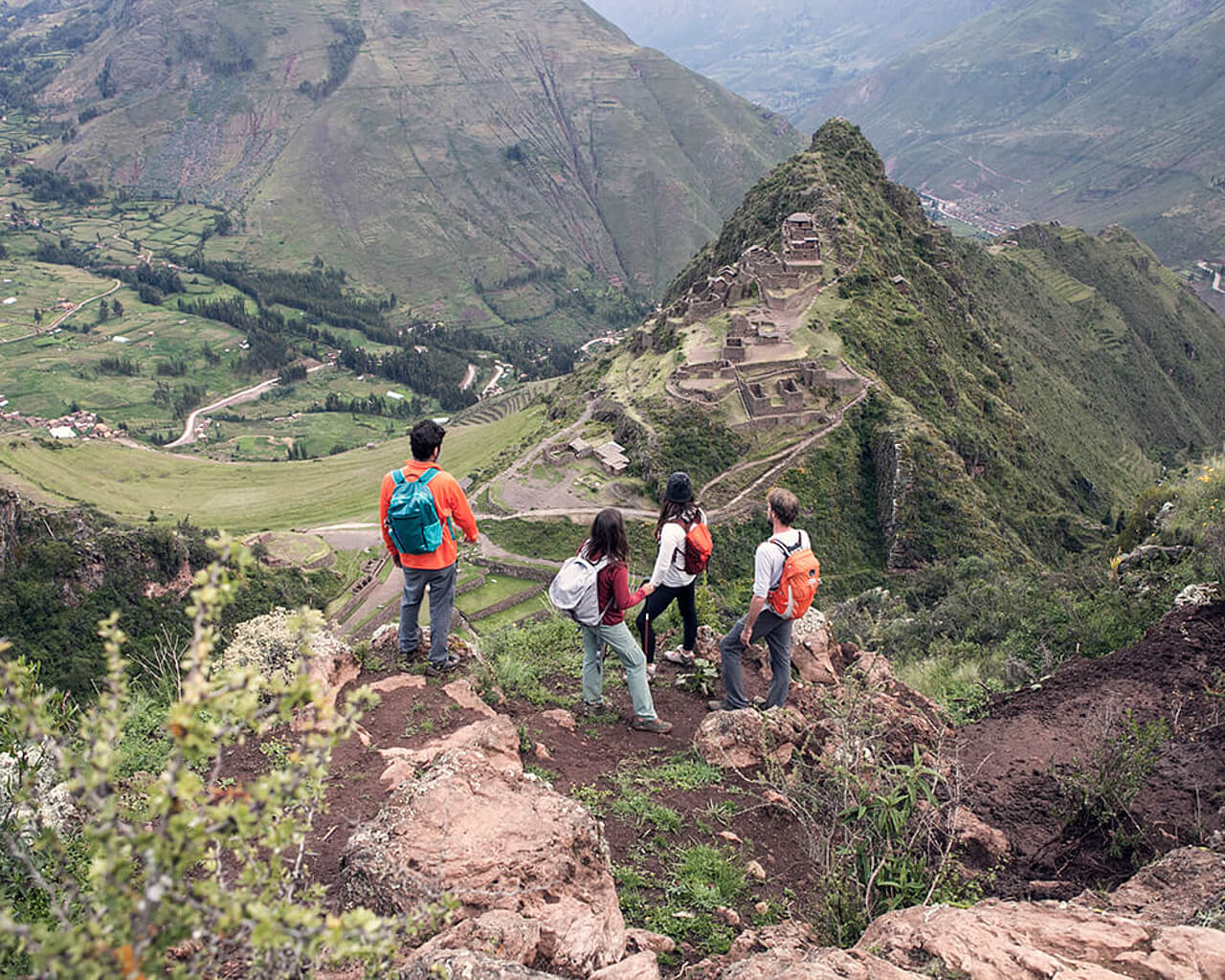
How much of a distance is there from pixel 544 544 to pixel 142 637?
20.1 metres

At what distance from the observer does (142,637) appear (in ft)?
104

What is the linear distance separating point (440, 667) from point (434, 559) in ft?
4.27

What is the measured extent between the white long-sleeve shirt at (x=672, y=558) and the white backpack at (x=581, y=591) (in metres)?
1.10

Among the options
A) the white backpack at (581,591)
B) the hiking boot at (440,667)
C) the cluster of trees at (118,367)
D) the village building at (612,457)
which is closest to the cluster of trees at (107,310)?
the cluster of trees at (118,367)

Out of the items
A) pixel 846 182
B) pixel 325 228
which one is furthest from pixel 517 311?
pixel 846 182

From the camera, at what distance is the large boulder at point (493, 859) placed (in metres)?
4.95

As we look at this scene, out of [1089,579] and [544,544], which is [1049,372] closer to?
[544,544]

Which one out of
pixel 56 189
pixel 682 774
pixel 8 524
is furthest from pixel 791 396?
pixel 56 189

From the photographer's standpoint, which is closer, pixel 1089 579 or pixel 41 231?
pixel 1089 579

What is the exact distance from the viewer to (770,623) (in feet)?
29.8

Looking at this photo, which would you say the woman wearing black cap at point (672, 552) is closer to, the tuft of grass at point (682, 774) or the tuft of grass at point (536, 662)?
the tuft of grass at point (536, 662)

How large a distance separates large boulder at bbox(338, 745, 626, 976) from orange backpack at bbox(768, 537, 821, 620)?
3.60 m

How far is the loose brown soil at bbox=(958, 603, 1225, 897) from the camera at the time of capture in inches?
263

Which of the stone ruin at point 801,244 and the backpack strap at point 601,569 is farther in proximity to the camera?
the stone ruin at point 801,244
